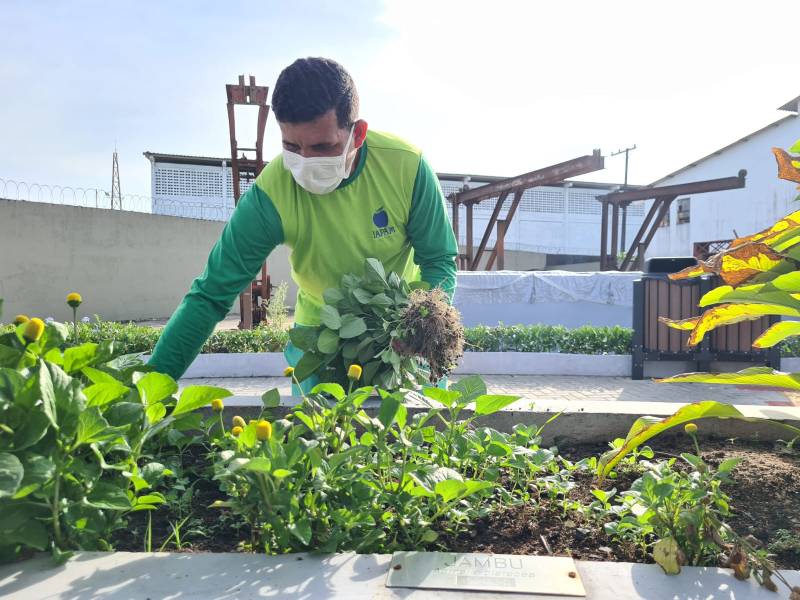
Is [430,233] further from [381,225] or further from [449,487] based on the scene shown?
[449,487]

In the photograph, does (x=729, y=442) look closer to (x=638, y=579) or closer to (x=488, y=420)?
(x=488, y=420)

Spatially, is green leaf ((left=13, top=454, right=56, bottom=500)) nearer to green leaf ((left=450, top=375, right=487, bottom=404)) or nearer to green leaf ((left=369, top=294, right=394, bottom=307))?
green leaf ((left=450, top=375, right=487, bottom=404))

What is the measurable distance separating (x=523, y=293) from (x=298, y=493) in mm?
9056

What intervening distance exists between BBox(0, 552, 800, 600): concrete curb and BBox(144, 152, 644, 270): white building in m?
29.2

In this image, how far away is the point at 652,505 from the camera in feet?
4.22

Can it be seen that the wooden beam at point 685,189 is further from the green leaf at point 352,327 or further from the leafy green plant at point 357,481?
the leafy green plant at point 357,481

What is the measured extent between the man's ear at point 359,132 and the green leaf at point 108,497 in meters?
1.63

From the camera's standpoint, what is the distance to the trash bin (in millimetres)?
7469

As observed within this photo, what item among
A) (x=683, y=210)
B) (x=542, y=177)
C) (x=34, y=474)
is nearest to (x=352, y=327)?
(x=34, y=474)

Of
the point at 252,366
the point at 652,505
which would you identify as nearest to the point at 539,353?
the point at 252,366

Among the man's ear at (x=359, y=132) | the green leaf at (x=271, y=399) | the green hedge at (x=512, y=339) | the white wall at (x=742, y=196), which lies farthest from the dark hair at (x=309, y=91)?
the white wall at (x=742, y=196)

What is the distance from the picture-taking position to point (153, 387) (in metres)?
1.42

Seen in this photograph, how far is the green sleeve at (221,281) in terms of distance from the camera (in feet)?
7.20

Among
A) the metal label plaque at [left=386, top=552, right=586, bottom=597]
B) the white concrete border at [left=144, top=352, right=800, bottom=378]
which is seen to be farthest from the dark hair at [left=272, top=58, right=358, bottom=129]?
the white concrete border at [left=144, top=352, right=800, bottom=378]
